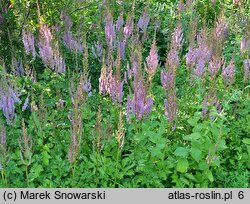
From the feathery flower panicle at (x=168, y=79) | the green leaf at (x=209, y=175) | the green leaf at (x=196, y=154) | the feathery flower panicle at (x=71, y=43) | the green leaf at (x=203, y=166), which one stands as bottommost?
the green leaf at (x=209, y=175)

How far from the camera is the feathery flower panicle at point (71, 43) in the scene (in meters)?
4.72

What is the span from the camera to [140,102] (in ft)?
11.3

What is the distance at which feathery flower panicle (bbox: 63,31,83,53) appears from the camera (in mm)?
4723

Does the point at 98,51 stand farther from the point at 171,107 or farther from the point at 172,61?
the point at 171,107

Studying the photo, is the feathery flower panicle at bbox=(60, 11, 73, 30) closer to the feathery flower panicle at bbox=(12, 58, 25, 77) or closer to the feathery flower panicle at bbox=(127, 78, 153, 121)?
the feathery flower panicle at bbox=(12, 58, 25, 77)

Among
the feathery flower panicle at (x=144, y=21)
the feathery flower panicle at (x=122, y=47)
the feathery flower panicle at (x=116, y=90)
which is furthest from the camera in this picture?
the feathery flower panicle at (x=144, y=21)

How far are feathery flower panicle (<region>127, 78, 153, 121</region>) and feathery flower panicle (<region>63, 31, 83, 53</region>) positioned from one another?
1406mm

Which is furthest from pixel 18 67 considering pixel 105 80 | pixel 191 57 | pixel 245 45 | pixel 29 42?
pixel 245 45

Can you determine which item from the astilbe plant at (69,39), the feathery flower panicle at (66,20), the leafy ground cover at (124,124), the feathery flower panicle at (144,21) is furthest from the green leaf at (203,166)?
the feathery flower panicle at (66,20)

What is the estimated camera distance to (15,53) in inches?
183

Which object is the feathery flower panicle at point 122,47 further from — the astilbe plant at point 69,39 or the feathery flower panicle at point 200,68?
the feathery flower panicle at point 200,68

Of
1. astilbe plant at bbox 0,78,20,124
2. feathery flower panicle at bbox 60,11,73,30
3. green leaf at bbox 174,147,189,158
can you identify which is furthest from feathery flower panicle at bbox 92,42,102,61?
green leaf at bbox 174,147,189,158

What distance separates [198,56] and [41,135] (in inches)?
67.5

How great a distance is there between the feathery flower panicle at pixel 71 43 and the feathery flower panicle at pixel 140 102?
1.41 meters
